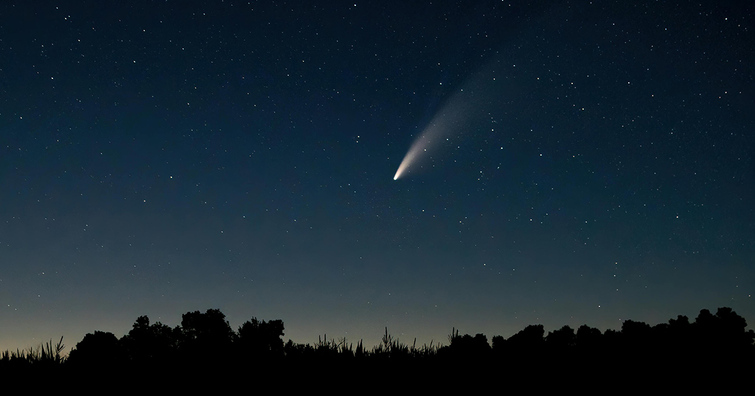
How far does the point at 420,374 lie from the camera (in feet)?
22.4

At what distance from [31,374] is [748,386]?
1341cm

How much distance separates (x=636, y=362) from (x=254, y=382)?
7775 millimetres

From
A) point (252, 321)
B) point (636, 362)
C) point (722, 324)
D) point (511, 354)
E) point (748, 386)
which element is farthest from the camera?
point (252, 321)

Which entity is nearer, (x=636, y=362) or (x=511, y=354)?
(x=511, y=354)

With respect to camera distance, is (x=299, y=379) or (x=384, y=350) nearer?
(x=299, y=379)

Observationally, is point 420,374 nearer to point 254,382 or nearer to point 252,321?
point 254,382

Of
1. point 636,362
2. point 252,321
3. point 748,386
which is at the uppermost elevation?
point 252,321

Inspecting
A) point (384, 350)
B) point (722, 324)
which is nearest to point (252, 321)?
point (722, 324)

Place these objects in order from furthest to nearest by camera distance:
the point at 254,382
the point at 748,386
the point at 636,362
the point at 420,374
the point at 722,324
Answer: the point at 722,324, the point at 748,386, the point at 636,362, the point at 420,374, the point at 254,382

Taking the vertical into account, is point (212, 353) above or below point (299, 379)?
above

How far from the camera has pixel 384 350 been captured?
6945mm

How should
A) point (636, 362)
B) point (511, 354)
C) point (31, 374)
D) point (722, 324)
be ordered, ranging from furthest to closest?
point (722, 324) → point (636, 362) → point (511, 354) → point (31, 374)

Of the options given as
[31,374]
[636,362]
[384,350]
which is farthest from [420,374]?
[636,362]

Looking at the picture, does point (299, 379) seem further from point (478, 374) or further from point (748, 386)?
point (748, 386)
